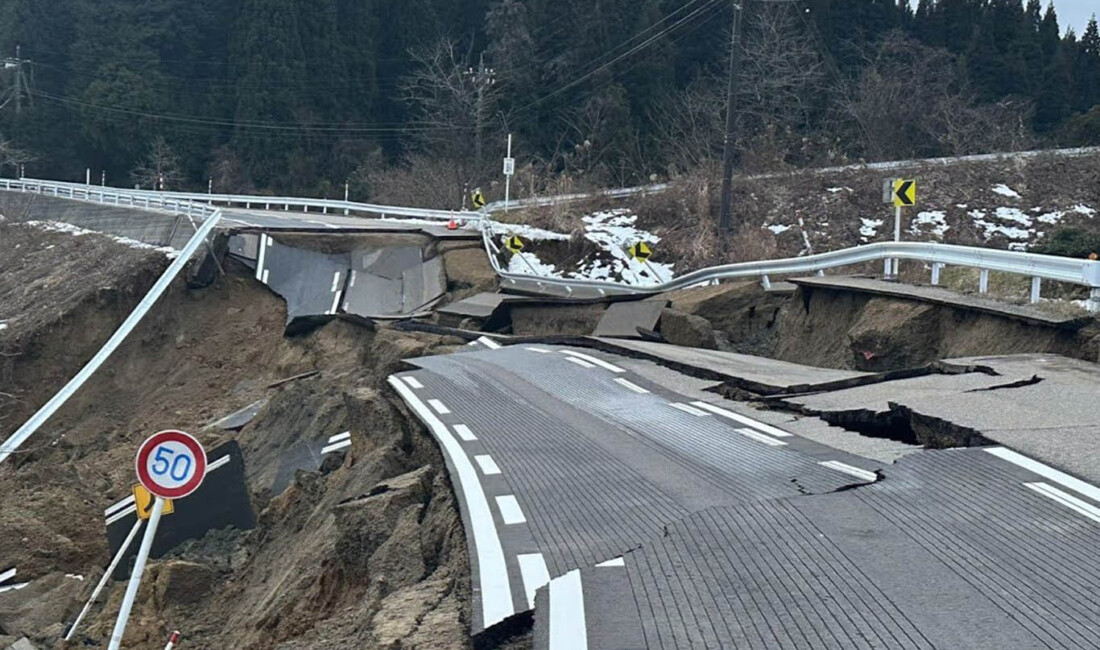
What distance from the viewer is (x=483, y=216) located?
104ft

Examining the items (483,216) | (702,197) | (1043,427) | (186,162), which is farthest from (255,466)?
(186,162)

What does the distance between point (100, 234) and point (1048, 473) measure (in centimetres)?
3278

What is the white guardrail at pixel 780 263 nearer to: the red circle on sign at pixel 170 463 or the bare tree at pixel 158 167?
the red circle on sign at pixel 170 463

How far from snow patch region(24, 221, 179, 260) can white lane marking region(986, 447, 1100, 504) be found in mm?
24313

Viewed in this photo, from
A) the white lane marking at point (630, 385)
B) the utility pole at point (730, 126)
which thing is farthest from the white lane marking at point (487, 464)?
the utility pole at point (730, 126)

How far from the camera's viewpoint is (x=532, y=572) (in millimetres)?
6184

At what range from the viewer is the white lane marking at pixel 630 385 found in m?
12.4

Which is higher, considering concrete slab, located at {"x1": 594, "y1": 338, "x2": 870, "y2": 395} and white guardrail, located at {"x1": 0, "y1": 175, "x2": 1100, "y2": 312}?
white guardrail, located at {"x1": 0, "y1": 175, "x2": 1100, "y2": 312}

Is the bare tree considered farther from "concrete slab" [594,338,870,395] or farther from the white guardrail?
"concrete slab" [594,338,870,395]

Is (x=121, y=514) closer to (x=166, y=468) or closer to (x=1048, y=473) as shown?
(x=166, y=468)

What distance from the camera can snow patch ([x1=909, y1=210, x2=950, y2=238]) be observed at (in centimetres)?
3161

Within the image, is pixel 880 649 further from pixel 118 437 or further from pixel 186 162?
pixel 186 162

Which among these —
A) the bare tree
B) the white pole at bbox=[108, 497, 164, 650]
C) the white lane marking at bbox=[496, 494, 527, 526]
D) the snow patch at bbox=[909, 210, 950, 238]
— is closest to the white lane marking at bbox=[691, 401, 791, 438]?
the white lane marking at bbox=[496, 494, 527, 526]

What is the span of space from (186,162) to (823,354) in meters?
57.4
